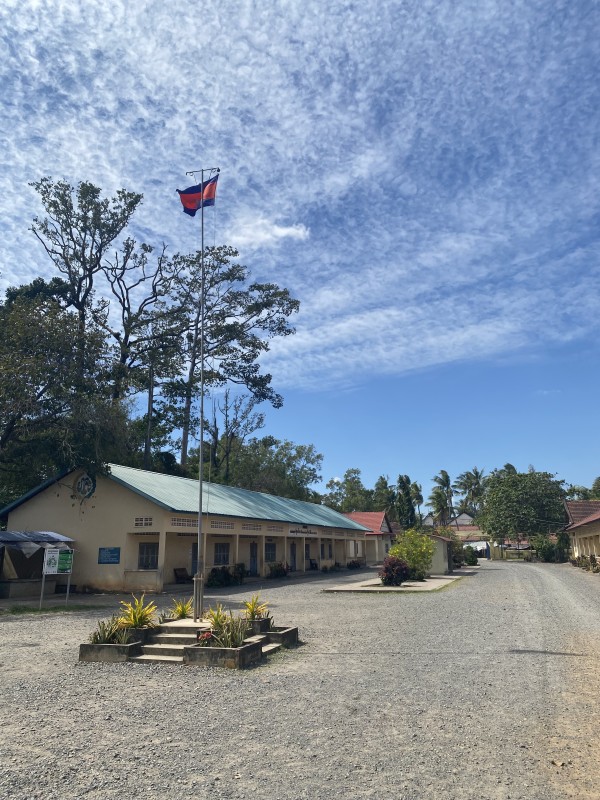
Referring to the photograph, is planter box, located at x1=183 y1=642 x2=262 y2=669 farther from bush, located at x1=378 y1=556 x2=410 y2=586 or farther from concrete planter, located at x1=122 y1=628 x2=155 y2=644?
bush, located at x1=378 y1=556 x2=410 y2=586

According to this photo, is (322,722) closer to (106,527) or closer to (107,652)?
(107,652)

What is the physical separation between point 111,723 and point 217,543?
22347mm

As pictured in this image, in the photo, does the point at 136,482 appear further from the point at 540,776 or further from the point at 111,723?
the point at 540,776

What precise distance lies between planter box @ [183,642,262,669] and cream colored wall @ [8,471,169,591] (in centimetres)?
1303

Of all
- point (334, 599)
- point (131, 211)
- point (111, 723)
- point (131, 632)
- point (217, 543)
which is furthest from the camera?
point (131, 211)

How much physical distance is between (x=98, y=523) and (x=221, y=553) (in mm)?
7082

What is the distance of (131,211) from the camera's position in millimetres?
33500

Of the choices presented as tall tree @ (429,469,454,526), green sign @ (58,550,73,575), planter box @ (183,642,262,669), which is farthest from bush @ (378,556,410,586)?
tall tree @ (429,469,454,526)

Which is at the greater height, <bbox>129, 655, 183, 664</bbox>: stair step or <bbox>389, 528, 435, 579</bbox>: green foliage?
<bbox>389, 528, 435, 579</bbox>: green foliage

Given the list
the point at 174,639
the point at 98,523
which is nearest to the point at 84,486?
the point at 98,523

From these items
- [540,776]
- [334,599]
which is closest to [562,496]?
[334,599]

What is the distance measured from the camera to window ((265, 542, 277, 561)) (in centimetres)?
3291

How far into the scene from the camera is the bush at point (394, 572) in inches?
963

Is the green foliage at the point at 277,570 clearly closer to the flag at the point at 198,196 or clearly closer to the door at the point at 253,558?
the door at the point at 253,558
